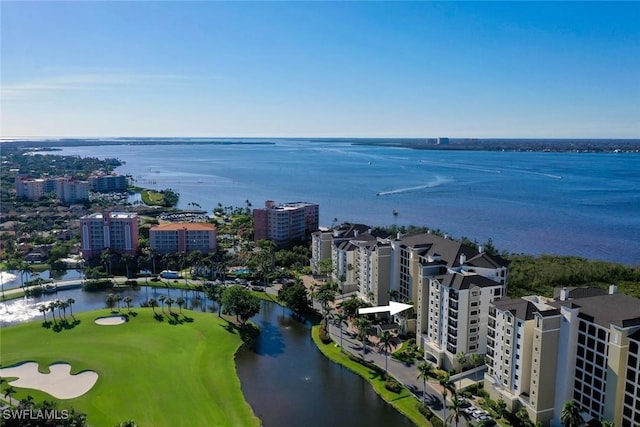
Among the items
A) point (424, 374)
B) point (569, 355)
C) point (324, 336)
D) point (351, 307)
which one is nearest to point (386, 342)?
point (424, 374)

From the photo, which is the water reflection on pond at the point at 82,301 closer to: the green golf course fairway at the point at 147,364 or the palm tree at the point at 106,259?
the green golf course fairway at the point at 147,364

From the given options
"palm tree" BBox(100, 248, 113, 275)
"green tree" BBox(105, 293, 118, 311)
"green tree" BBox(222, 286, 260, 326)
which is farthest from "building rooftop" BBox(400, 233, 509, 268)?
"palm tree" BBox(100, 248, 113, 275)

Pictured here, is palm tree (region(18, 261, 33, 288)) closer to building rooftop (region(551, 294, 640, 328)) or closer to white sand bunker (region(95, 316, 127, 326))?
white sand bunker (region(95, 316, 127, 326))

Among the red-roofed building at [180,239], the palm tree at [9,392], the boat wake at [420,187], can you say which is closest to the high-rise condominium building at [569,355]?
the palm tree at [9,392]

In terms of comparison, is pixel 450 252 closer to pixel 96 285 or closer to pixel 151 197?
pixel 96 285

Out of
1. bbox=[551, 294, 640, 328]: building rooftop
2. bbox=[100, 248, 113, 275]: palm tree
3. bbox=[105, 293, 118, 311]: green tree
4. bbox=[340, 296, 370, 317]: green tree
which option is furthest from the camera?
bbox=[100, 248, 113, 275]: palm tree

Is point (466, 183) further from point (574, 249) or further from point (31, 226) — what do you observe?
point (31, 226)
